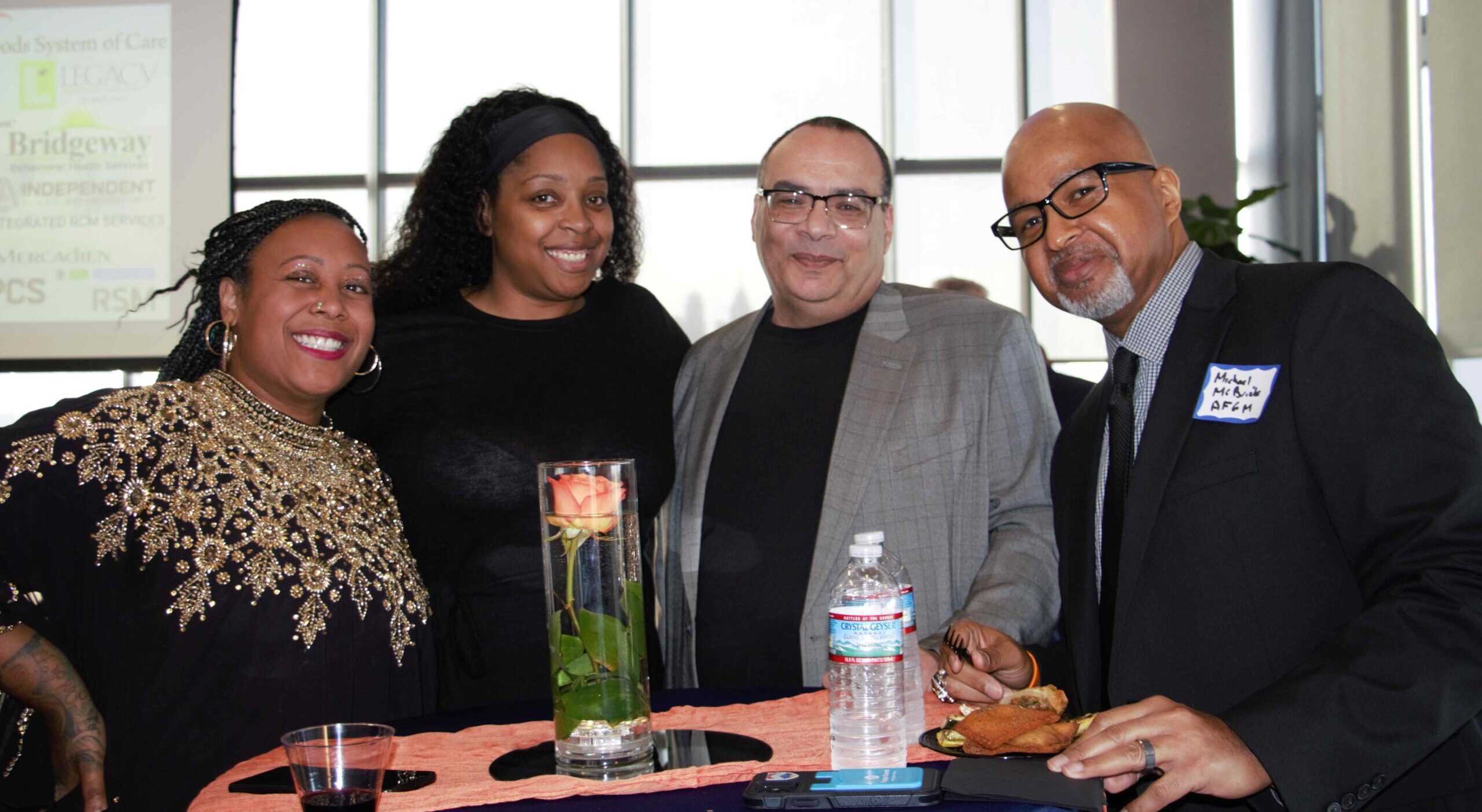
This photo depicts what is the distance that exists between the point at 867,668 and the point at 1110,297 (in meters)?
0.87

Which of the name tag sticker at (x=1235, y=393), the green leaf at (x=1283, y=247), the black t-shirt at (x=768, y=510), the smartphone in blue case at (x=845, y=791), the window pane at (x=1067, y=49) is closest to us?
the smartphone in blue case at (x=845, y=791)

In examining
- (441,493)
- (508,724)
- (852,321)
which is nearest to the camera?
(508,724)

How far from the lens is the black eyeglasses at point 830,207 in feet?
8.36

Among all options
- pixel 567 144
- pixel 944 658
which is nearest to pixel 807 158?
pixel 567 144

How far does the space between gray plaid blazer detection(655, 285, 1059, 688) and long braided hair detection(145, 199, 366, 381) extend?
99cm

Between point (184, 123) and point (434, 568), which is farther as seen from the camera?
point (184, 123)

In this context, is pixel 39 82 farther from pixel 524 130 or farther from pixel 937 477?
pixel 937 477

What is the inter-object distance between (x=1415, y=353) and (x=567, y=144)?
178 cm

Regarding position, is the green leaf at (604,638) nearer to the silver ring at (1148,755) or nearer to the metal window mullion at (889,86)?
the silver ring at (1148,755)

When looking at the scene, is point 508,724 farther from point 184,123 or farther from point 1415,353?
point 184,123

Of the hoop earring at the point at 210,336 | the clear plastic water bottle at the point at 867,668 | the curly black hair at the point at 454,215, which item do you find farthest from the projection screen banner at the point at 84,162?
the clear plastic water bottle at the point at 867,668

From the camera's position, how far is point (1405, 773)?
5.11ft

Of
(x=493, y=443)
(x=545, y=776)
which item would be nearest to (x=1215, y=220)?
(x=493, y=443)

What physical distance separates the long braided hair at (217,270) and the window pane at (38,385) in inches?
207
